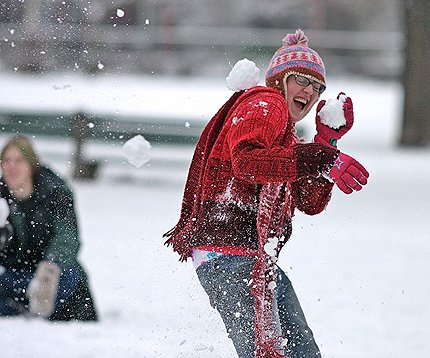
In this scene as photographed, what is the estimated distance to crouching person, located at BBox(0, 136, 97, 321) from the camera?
501 cm

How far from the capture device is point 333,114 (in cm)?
342

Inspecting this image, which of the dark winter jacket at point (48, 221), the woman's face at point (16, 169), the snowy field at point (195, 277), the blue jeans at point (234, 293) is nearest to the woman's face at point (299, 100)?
the blue jeans at point (234, 293)


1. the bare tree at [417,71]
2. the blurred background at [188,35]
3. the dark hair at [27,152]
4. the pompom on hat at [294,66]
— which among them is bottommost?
the dark hair at [27,152]

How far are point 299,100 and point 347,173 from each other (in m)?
0.41

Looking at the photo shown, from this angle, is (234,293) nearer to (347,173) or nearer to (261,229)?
(261,229)

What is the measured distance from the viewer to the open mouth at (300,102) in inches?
128

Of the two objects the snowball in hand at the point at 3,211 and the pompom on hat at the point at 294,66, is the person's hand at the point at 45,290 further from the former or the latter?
the pompom on hat at the point at 294,66

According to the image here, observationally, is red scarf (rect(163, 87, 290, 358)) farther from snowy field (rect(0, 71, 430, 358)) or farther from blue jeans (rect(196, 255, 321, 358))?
snowy field (rect(0, 71, 430, 358))

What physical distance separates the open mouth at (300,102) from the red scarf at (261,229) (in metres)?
0.19

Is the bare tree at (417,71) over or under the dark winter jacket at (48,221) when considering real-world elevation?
over

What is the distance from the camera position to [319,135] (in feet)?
11.4

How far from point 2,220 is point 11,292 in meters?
0.38

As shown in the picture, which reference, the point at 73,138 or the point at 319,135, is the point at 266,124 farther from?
the point at 73,138

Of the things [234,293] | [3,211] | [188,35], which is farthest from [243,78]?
[188,35]
